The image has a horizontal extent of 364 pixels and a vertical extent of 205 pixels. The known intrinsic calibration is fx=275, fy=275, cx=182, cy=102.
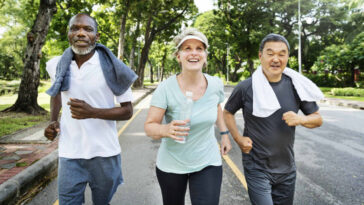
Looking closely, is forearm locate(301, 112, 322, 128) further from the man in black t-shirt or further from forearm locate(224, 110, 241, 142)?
forearm locate(224, 110, 241, 142)

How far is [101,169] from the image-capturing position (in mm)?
2307

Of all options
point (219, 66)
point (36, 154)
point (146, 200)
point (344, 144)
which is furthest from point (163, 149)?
point (219, 66)

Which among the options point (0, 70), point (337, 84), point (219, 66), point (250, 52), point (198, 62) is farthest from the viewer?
point (219, 66)

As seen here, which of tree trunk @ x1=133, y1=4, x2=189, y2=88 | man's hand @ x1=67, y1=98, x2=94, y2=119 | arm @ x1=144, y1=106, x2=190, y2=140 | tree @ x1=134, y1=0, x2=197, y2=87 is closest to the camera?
arm @ x1=144, y1=106, x2=190, y2=140

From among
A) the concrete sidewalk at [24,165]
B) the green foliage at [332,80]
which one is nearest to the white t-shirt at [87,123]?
the concrete sidewalk at [24,165]

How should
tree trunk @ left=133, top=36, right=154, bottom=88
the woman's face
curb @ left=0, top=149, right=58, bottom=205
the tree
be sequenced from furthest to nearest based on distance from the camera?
tree trunk @ left=133, top=36, right=154, bottom=88
the tree
curb @ left=0, top=149, right=58, bottom=205
the woman's face

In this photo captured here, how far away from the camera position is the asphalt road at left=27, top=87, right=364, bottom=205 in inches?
145

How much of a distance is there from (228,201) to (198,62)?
7.15 ft

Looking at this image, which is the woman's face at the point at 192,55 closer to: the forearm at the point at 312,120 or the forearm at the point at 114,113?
the forearm at the point at 114,113

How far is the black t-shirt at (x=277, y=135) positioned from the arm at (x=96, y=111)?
1.11 m

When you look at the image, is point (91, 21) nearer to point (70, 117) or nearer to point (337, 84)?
point (70, 117)

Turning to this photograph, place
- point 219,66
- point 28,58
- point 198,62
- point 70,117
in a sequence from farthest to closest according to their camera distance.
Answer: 1. point 219,66
2. point 28,58
3. point 70,117
4. point 198,62

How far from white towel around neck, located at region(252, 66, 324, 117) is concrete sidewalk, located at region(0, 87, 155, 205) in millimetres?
3069

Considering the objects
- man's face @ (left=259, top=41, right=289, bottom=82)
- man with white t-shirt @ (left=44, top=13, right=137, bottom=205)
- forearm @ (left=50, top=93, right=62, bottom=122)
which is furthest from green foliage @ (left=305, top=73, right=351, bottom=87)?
forearm @ (left=50, top=93, right=62, bottom=122)
